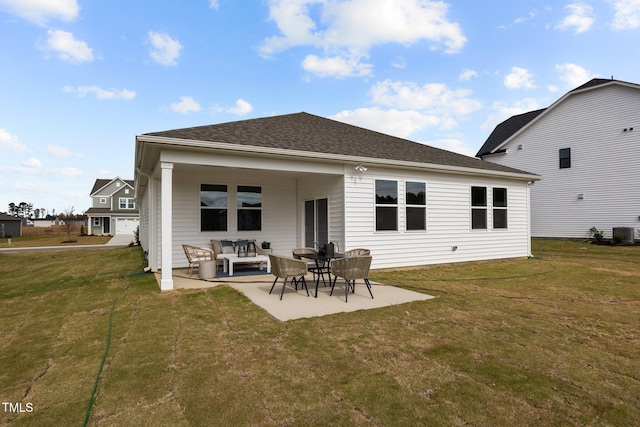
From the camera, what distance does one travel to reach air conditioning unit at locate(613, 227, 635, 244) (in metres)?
15.9

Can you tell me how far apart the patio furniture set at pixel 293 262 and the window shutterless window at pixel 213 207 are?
1.86ft

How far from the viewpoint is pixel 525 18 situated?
12.1 m

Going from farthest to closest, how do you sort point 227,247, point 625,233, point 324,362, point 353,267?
1. point 625,233
2. point 227,247
3. point 353,267
4. point 324,362

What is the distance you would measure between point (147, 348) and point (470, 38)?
14173mm

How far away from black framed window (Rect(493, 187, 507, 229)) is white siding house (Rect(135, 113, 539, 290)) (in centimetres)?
3

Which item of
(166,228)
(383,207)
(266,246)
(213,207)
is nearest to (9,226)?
(213,207)

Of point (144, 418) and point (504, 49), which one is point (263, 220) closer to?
point (144, 418)

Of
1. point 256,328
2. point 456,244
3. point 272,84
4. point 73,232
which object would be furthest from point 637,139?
point 73,232

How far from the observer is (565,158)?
18.8m

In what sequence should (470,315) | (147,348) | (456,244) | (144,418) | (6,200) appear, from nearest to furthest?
(144,418) < (147,348) < (470,315) < (456,244) < (6,200)

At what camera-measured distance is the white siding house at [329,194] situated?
774cm

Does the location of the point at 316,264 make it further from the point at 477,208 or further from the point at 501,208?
the point at 501,208

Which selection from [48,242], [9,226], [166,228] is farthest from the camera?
[9,226]

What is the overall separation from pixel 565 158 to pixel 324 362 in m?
21.2
